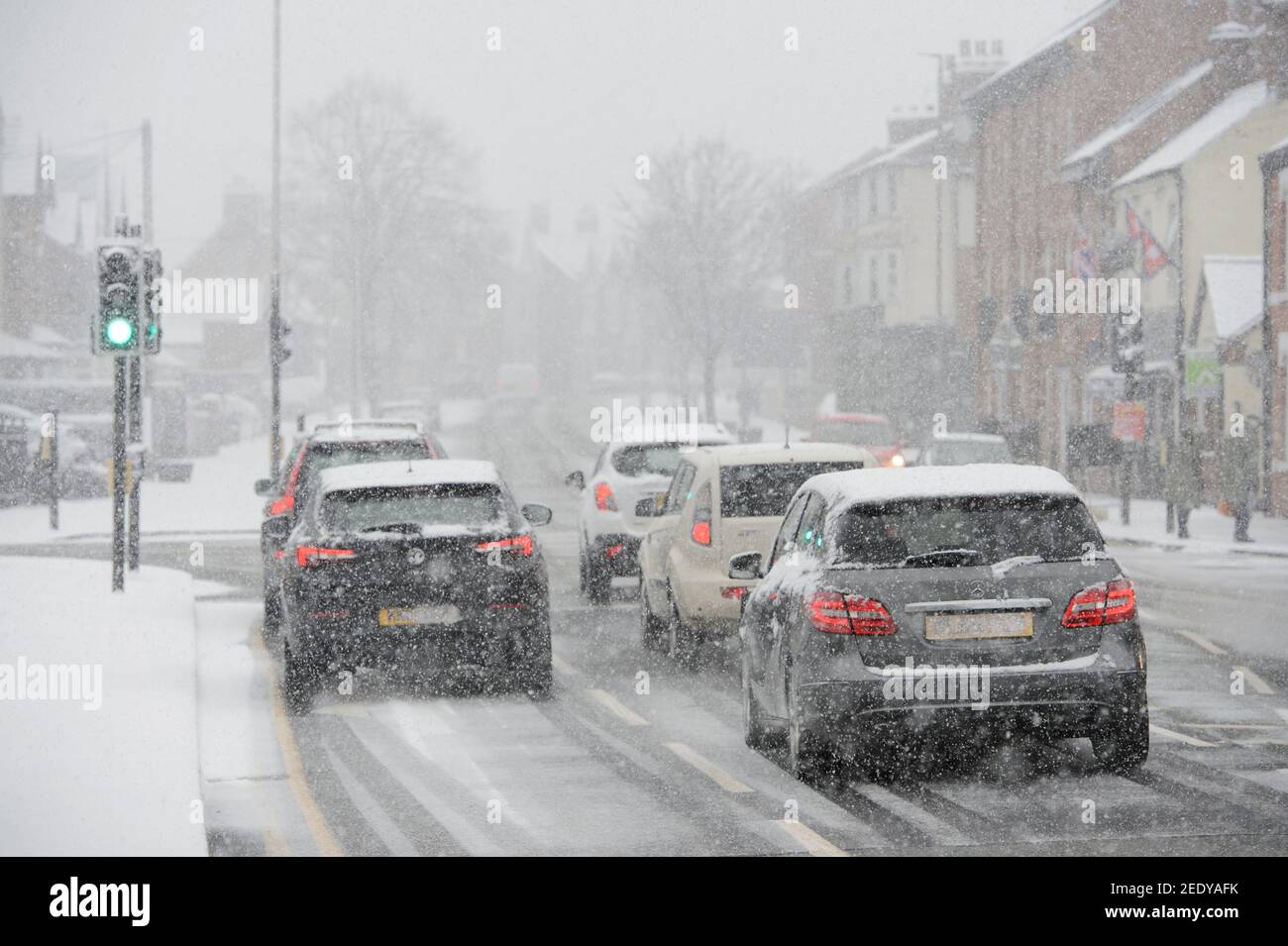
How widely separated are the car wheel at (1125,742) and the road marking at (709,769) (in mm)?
1717

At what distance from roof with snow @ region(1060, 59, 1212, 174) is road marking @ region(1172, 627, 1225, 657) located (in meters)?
34.4

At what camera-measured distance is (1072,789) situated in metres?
10.2

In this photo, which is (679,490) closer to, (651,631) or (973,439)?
(651,631)

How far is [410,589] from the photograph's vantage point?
1391cm

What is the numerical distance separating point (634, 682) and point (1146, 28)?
4237cm

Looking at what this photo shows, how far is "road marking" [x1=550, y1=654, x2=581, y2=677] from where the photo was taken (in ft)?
50.7

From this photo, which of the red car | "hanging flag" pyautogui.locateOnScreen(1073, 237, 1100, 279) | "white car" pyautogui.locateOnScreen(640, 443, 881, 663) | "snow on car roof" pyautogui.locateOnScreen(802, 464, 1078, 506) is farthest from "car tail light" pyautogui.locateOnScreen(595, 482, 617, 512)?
"hanging flag" pyautogui.locateOnScreen(1073, 237, 1100, 279)

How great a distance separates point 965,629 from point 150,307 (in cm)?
1258

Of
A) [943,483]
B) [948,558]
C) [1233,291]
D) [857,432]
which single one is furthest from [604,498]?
[1233,291]

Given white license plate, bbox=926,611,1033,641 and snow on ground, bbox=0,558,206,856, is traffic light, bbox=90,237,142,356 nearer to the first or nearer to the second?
snow on ground, bbox=0,558,206,856

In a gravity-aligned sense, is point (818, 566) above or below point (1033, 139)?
below

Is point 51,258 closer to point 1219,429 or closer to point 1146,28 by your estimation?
point 1146,28
